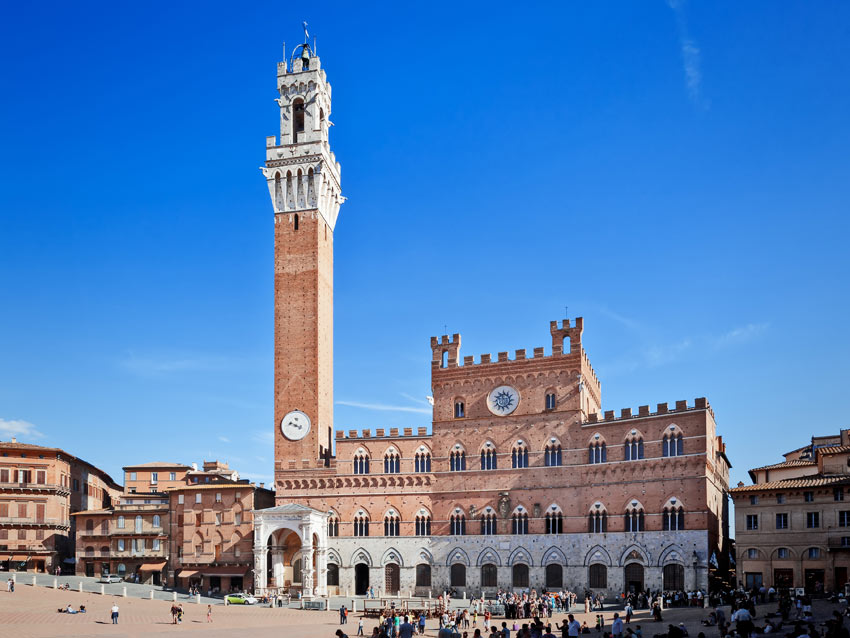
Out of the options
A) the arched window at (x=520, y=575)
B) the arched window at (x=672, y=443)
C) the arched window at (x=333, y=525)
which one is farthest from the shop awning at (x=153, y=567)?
the arched window at (x=672, y=443)

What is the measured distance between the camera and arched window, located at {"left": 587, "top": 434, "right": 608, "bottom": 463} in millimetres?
63469

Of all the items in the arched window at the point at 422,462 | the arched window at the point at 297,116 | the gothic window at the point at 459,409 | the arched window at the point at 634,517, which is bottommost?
the arched window at the point at 634,517

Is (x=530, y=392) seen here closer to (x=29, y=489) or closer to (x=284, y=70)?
(x=284, y=70)

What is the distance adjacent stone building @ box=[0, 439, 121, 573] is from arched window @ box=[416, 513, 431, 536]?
3062 centimetres

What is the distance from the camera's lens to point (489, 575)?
65.9 meters

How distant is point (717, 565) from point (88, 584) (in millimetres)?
44289

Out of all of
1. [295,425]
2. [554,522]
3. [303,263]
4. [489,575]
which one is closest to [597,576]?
[554,522]

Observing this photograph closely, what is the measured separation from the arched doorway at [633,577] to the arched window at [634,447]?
7.19 metres

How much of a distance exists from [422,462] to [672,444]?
1949 cm

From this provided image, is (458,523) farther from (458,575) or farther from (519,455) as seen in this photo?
(519,455)

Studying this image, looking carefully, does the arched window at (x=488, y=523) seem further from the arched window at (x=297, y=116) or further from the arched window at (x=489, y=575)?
the arched window at (x=297, y=116)

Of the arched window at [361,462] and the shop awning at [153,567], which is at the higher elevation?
the arched window at [361,462]

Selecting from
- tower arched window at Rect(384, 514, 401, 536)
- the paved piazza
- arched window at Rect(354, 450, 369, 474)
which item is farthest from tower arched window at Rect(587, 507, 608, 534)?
arched window at Rect(354, 450, 369, 474)

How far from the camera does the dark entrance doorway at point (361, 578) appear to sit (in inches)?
2702
